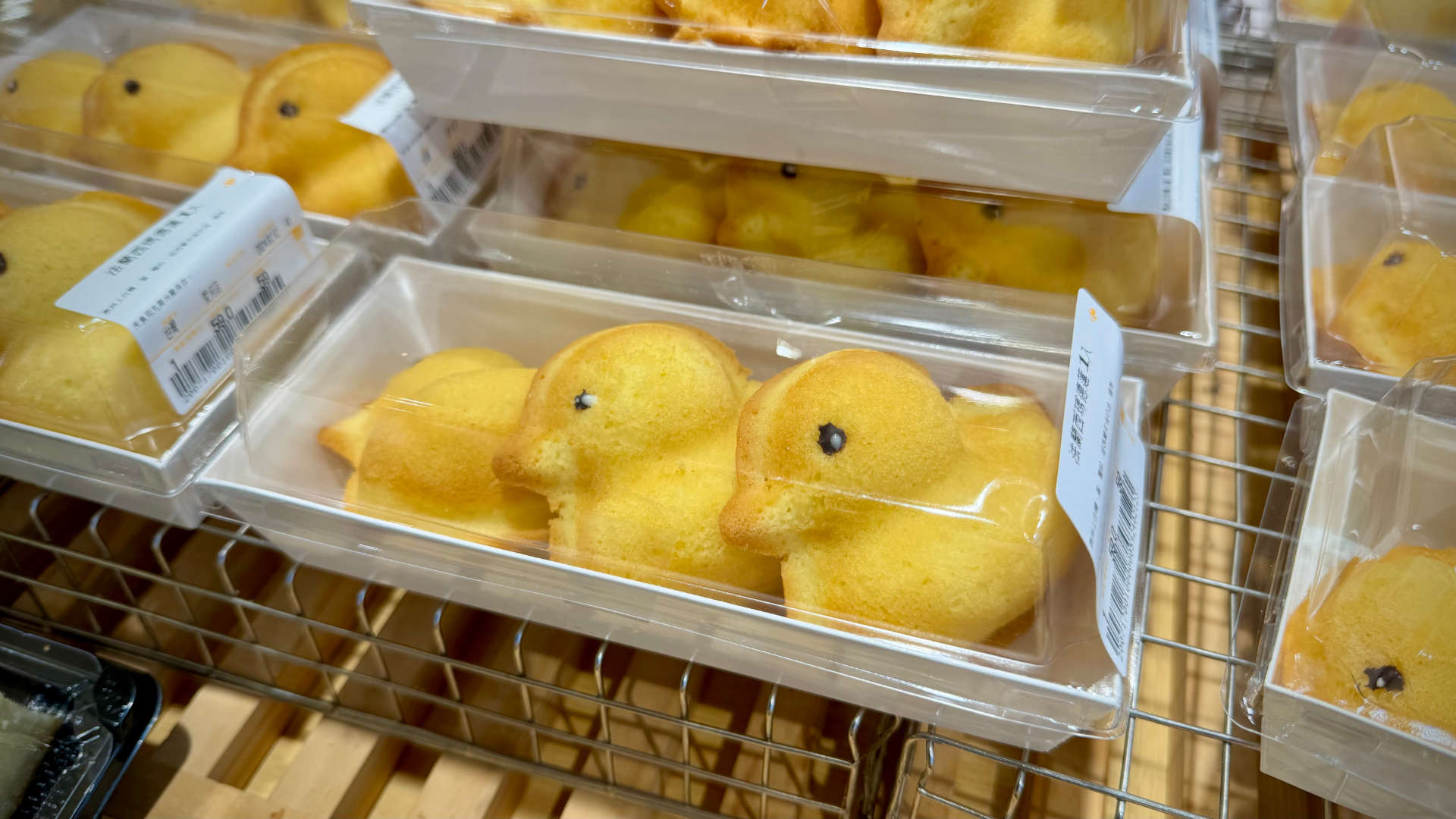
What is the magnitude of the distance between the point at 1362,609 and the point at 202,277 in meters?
1.00

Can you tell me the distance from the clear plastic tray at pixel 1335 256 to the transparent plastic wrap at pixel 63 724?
3.61 ft

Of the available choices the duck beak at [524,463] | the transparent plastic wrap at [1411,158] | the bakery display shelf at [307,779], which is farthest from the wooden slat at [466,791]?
the transparent plastic wrap at [1411,158]

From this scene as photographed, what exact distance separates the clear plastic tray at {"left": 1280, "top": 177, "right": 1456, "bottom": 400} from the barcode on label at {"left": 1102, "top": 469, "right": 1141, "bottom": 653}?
286mm

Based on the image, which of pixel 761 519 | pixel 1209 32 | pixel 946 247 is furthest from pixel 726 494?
pixel 1209 32

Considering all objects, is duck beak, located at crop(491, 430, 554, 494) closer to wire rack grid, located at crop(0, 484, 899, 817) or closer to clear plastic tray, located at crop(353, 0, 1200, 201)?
wire rack grid, located at crop(0, 484, 899, 817)

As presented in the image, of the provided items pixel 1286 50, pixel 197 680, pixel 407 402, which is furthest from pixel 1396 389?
pixel 197 680

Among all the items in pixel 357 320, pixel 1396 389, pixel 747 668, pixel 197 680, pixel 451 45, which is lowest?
pixel 197 680

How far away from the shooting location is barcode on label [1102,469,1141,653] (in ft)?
2.19

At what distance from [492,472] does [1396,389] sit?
765 mm

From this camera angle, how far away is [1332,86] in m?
1.23

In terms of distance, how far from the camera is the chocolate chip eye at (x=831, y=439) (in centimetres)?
70

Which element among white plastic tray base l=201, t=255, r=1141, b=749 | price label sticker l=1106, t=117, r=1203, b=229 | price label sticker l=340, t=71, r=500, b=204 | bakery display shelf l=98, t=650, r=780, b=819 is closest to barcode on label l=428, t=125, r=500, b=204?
price label sticker l=340, t=71, r=500, b=204

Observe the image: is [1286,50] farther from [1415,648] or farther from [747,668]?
[747,668]

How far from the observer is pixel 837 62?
0.79 m
